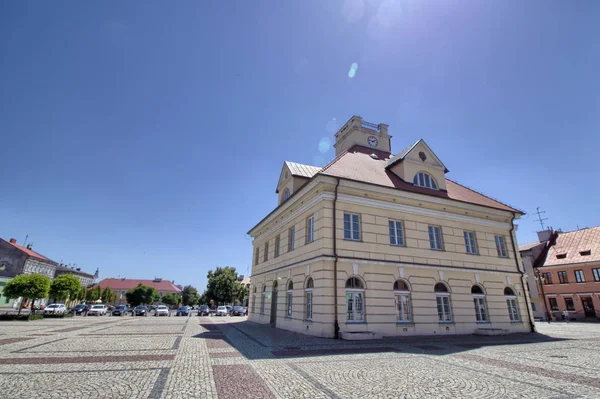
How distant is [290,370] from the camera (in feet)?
27.0

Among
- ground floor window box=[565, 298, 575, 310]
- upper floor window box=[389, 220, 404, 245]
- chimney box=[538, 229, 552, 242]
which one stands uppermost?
chimney box=[538, 229, 552, 242]

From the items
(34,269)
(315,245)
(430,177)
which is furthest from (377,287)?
(34,269)

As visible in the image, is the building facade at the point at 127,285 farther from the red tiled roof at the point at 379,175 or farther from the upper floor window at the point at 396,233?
the upper floor window at the point at 396,233

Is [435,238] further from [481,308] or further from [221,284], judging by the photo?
[221,284]

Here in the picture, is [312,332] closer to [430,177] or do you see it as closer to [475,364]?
[475,364]

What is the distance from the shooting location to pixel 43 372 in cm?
→ 758

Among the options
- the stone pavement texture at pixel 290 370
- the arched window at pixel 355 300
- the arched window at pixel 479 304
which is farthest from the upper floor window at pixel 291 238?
the arched window at pixel 479 304

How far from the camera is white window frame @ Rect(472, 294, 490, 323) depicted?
61.8 ft

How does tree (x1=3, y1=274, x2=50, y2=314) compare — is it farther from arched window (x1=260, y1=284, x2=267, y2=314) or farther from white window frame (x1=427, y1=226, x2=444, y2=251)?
white window frame (x1=427, y1=226, x2=444, y2=251)

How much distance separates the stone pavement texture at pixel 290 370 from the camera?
6.37m

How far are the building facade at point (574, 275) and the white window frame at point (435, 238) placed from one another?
100 feet

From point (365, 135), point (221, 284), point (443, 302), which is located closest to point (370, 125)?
point (365, 135)

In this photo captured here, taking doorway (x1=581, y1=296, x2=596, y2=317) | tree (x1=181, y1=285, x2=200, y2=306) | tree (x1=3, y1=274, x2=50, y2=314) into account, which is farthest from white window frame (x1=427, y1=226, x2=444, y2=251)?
tree (x1=181, y1=285, x2=200, y2=306)

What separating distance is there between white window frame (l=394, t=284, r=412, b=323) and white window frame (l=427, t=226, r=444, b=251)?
3724 millimetres
